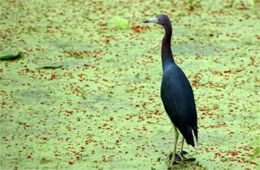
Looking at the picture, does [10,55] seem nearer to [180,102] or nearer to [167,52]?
[167,52]

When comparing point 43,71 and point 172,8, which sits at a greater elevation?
point 172,8

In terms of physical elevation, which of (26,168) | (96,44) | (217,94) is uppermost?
(96,44)

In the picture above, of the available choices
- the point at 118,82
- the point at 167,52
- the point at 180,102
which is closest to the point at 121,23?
the point at 118,82

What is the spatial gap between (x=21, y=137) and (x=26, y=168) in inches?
15.1

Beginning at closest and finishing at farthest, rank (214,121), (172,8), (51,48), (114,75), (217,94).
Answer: (214,121), (217,94), (114,75), (51,48), (172,8)

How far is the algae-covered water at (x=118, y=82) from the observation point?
317cm

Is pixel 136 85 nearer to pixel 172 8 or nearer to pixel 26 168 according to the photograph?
pixel 26 168

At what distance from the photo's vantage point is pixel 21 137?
3.32 m

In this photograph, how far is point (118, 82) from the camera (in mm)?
4137

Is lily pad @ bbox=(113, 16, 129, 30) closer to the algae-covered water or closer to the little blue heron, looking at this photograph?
the algae-covered water

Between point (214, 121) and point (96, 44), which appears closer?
point (214, 121)

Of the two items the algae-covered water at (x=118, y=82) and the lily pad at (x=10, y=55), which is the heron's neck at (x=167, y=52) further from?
the lily pad at (x=10, y=55)

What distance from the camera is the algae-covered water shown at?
3.17 meters

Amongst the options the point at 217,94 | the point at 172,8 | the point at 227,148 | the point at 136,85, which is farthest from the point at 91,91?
the point at 172,8
